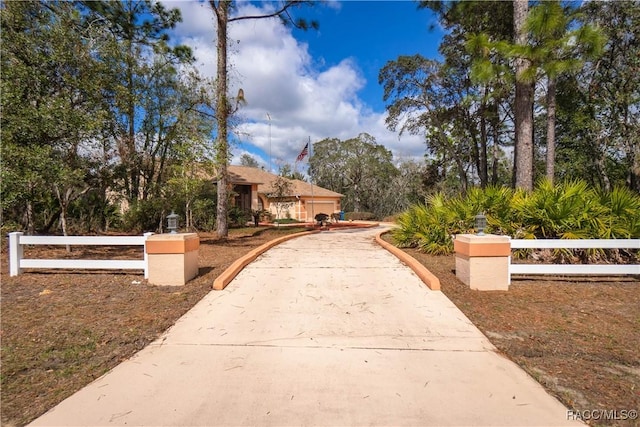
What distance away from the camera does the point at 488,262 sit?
595 cm

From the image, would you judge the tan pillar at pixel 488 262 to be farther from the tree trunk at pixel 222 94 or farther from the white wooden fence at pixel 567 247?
the tree trunk at pixel 222 94

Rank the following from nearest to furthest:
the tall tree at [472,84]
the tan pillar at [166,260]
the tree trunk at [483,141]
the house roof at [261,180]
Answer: the tan pillar at [166,260], the tall tree at [472,84], the tree trunk at [483,141], the house roof at [261,180]

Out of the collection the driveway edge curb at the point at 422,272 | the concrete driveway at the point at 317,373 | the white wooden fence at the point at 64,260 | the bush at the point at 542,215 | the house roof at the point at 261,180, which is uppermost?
the house roof at the point at 261,180

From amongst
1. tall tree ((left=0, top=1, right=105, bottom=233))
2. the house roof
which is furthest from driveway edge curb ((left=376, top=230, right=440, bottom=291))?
the house roof

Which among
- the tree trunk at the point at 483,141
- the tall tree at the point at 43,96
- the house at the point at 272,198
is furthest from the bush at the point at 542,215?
the house at the point at 272,198

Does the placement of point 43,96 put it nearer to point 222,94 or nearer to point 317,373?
point 222,94

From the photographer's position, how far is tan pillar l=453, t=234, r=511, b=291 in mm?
5945

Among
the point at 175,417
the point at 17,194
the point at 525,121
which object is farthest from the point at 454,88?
the point at 175,417

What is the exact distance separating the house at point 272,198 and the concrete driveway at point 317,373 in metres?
19.0

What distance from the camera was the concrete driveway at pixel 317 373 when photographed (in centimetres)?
265

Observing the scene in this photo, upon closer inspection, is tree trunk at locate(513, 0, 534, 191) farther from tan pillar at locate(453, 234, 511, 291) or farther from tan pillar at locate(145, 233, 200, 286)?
tan pillar at locate(145, 233, 200, 286)

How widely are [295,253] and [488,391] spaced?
22.3 feet

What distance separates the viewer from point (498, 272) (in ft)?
19.6

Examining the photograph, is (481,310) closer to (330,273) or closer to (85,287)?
(330,273)
